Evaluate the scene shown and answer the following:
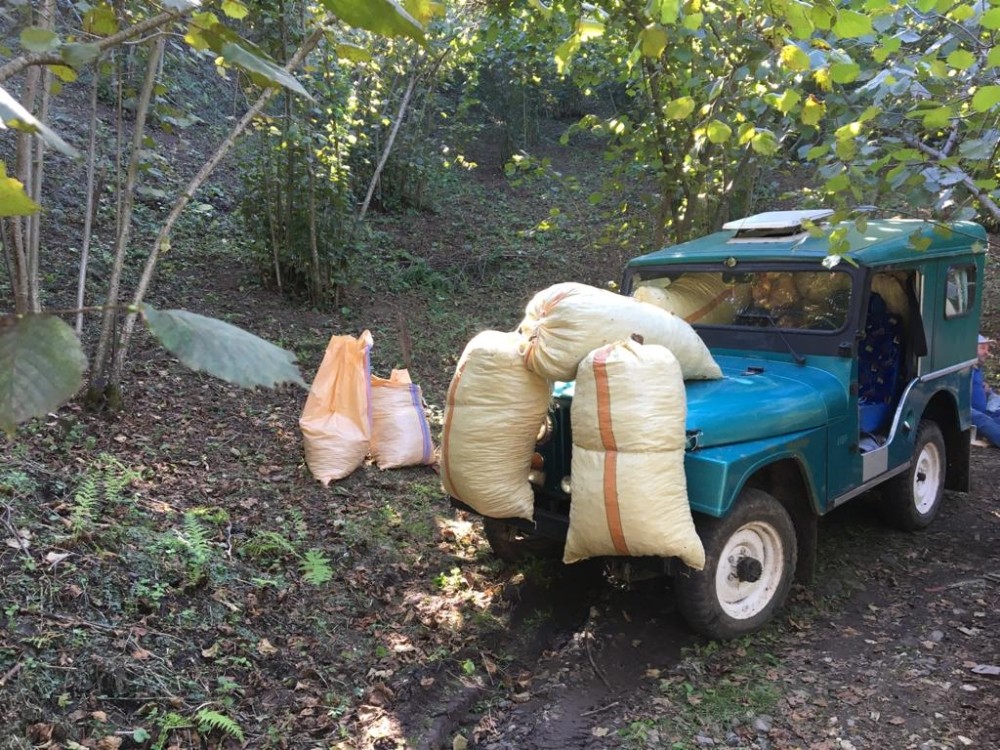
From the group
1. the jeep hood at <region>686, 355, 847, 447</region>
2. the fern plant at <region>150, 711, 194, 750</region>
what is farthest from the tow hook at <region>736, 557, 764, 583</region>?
the fern plant at <region>150, 711, 194, 750</region>

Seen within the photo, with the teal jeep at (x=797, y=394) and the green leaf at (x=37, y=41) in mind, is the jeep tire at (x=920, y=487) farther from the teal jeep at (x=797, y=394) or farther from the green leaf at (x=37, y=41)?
the green leaf at (x=37, y=41)

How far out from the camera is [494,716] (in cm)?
305

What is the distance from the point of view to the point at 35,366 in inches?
26.4

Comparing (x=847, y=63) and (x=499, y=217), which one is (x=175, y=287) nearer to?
(x=847, y=63)

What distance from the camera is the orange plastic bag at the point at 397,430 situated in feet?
17.0

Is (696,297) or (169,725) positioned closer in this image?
(169,725)

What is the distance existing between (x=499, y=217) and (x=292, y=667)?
11.0 m

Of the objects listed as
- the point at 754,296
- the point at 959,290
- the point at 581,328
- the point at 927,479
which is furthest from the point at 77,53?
the point at 927,479

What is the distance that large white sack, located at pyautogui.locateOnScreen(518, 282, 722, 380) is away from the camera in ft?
10.7

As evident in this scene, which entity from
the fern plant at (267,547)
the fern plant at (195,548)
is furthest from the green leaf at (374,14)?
the fern plant at (267,547)

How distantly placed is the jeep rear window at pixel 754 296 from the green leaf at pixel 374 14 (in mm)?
3638

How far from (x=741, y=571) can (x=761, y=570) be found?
149 millimetres

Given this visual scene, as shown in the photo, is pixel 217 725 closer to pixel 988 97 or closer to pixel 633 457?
pixel 633 457

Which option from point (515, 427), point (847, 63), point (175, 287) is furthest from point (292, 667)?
point (175, 287)
